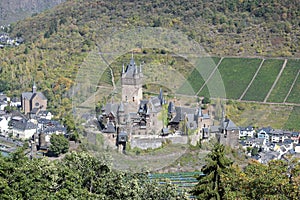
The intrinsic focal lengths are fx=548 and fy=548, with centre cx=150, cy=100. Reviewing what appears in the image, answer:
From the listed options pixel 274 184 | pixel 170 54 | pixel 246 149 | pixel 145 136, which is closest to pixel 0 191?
pixel 274 184

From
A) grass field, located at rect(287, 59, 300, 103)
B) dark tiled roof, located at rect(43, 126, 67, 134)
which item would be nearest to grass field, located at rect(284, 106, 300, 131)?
grass field, located at rect(287, 59, 300, 103)

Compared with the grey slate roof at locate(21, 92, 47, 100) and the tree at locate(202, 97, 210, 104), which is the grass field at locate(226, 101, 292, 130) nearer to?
the tree at locate(202, 97, 210, 104)

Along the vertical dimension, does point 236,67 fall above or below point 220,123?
above

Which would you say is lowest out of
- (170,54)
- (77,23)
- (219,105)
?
(219,105)

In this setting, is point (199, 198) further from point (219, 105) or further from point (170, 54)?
point (170, 54)

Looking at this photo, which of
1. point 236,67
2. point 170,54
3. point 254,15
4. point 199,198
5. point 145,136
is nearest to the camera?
point 199,198
